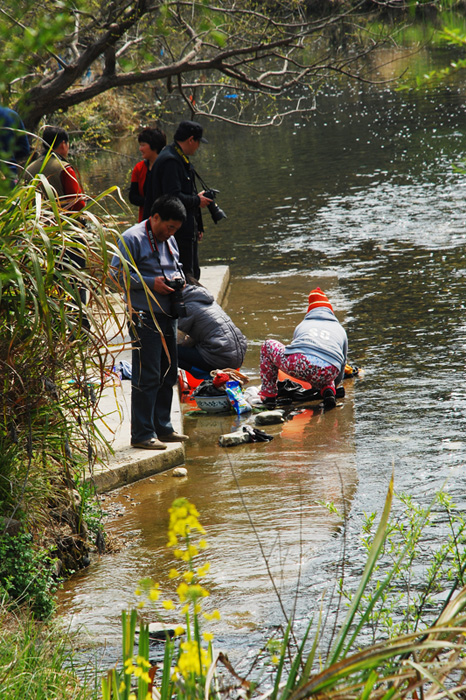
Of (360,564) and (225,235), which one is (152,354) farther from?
(225,235)

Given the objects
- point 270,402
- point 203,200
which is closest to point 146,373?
point 270,402

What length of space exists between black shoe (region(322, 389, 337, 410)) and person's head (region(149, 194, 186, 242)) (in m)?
1.96

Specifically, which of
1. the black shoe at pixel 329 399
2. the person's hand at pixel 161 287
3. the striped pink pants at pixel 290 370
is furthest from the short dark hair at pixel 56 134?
the black shoe at pixel 329 399

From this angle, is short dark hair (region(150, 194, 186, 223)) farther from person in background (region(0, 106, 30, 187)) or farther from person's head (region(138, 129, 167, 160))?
person's head (region(138, 129, 167, 160))

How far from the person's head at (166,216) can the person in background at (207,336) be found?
173cm

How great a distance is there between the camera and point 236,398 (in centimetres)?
673

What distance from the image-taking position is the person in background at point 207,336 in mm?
7262

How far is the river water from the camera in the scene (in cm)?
398

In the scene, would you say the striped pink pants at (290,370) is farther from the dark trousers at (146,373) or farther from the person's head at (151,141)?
the person's head at (151,141)

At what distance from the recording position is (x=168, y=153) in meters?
7.34

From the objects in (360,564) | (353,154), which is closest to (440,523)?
(360,564)

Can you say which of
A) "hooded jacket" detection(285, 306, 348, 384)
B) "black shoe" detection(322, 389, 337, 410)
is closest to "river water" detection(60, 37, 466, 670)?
"black shoe" detection(322, 389, 337, 410)

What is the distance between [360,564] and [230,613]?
0.73m

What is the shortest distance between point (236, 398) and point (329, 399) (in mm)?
772
